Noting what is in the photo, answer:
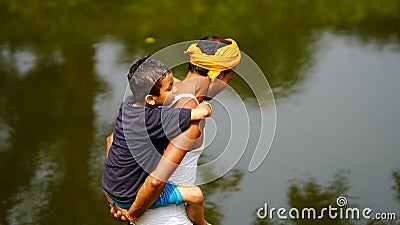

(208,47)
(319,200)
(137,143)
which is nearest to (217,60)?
(208,47)

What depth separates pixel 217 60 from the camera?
89.9 inches

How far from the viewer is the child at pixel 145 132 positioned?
212 centimetres

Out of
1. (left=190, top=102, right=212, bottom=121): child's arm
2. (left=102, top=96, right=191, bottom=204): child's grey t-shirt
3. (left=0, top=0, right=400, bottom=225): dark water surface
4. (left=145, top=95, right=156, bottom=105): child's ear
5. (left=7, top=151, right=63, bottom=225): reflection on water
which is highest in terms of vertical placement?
(left=0, top=0, right=400, bottom=225): dark water surface

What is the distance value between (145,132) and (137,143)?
A: 54 millimetres

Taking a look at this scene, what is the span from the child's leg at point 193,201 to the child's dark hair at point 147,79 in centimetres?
35

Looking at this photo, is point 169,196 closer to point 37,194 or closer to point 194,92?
point 194,92

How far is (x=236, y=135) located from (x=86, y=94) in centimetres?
148

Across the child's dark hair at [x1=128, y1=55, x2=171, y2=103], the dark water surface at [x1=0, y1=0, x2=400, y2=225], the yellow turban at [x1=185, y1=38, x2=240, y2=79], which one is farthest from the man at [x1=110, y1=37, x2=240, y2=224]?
the dark water surface at [x1=0, y1=0, x2=400, y2=225]

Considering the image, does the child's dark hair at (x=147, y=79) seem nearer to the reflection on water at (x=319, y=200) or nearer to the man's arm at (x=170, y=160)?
the man's arm at (x=170, y=160)

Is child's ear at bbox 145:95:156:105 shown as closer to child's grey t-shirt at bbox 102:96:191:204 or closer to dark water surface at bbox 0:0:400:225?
child's grey t-shirt at bbox 102:96:191:204

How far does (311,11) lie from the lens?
235 inches

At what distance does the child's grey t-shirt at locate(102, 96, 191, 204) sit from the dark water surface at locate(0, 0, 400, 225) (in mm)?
1079

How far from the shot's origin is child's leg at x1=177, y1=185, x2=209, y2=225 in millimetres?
2268

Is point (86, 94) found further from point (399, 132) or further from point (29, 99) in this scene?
point (399, 132)
